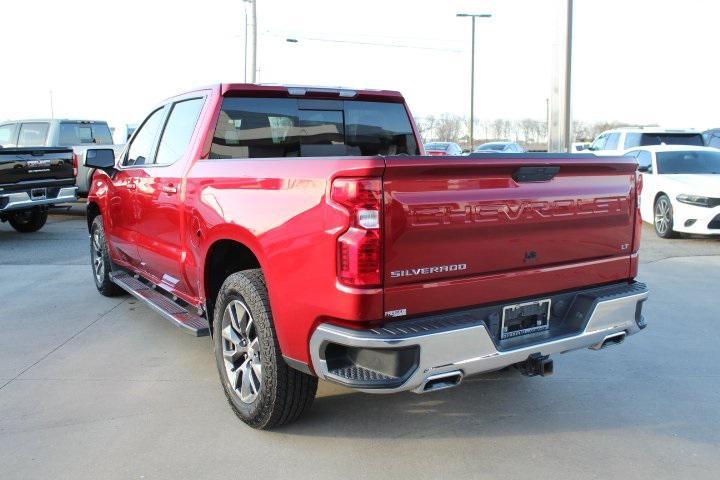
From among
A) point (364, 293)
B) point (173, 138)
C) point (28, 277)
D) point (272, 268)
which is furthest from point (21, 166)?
point (364, 293)

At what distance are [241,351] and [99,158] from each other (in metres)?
2.93

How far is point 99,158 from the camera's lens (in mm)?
5789

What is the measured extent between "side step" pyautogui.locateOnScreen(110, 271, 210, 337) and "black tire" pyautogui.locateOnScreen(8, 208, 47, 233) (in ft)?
22.1

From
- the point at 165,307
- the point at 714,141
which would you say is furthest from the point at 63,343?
the point at 714,141

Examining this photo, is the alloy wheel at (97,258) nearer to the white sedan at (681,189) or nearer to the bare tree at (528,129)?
the white sedan at (681,189)

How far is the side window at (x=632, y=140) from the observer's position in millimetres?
15164

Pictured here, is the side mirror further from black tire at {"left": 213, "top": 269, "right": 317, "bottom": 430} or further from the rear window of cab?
black tire at {"left": 213, "top": 269, "right": 317, "bottom": 430}

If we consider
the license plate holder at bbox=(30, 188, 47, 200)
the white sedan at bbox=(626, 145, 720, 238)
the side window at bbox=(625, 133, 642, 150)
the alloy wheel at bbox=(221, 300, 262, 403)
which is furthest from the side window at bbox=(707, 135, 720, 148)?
the alloy wheel at bbox=(221, 300, 262, 403)

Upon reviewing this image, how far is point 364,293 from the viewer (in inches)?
112

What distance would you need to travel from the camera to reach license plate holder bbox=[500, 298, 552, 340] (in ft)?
10.9

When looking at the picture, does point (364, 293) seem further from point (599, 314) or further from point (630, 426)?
point (630, 426)

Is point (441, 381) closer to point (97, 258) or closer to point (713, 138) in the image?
point (97, 258)

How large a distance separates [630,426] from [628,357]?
1283 mm

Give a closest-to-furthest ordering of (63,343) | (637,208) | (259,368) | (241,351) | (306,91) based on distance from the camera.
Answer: (259,368)
(241,351)
(637,208)
(306,91)
(63,343)
